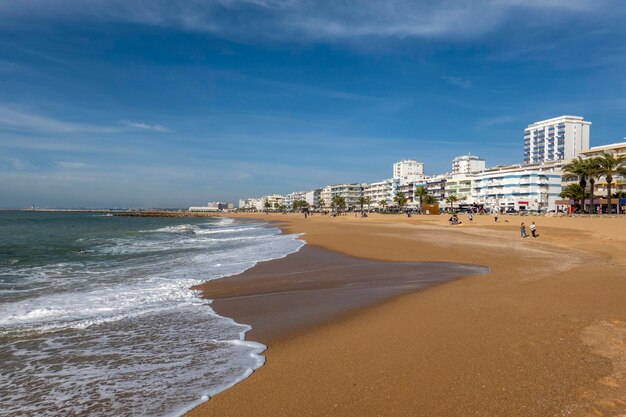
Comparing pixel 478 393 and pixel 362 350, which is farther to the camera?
pixel 362 350

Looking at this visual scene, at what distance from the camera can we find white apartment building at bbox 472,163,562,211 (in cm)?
8738

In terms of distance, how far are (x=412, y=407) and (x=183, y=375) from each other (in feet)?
9.89

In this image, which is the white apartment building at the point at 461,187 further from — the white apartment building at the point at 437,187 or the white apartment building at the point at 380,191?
the white apartment building at the point at 380,191

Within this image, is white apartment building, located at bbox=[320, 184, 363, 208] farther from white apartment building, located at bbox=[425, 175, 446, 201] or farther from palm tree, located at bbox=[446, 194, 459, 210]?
palm tree, located at bbox=[446, 194, 459, 210]

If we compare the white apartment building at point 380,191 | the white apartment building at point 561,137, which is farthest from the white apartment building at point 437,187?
the white apartment building at point 561,137

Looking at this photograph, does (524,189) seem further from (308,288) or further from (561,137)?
(308,288)

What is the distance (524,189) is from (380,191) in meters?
68.0

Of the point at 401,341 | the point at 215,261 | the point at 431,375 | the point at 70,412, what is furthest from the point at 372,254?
the point at 70,412

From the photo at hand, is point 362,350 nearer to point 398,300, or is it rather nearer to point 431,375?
Result: point 431,375

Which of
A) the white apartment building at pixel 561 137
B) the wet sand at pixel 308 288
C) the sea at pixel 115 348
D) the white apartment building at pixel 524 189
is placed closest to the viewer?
the sea at pixel 115 348

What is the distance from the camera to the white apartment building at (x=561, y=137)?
141500 mm

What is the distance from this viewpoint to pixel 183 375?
5172 millimetres

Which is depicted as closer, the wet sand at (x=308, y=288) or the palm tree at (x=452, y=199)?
the wet sand at (x=308, y=288)

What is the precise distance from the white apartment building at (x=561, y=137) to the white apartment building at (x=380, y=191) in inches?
1982
